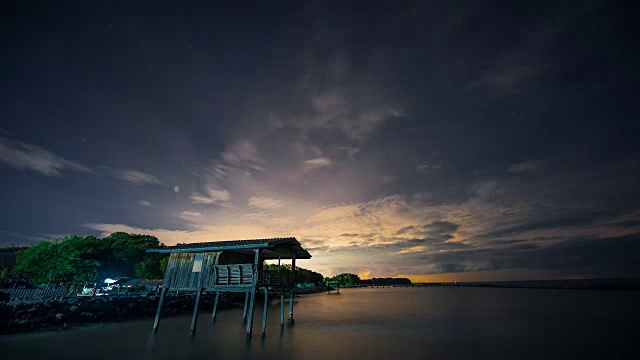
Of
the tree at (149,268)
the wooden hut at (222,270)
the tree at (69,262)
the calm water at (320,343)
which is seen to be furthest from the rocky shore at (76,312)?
the tree at (149,268)

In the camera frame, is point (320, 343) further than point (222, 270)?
Yes

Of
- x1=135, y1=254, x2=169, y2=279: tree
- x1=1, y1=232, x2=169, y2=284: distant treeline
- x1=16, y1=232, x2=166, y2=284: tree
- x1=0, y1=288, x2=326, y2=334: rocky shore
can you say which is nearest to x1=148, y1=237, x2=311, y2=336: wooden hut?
x1=0, y1=288, x2=326, y2=334: rocky shore

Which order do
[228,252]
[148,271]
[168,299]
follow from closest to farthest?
[228,252]
[168,299]
[148,271]

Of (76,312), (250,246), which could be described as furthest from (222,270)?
(76,312)

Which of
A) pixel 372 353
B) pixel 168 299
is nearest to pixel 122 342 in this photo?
Result: pixel 372 353

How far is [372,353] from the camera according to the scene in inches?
728

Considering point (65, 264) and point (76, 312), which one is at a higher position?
point (65, 264)

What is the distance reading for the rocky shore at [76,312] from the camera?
23.5 m

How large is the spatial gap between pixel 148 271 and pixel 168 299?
168 feet

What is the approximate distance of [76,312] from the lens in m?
28.8

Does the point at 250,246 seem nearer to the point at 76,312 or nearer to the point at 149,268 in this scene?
the point at 76,312

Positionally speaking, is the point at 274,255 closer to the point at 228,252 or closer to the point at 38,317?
the point at 228,252

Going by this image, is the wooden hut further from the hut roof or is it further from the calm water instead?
the calm water

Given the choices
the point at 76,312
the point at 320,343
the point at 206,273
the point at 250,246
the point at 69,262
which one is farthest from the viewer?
the point at 69,262
